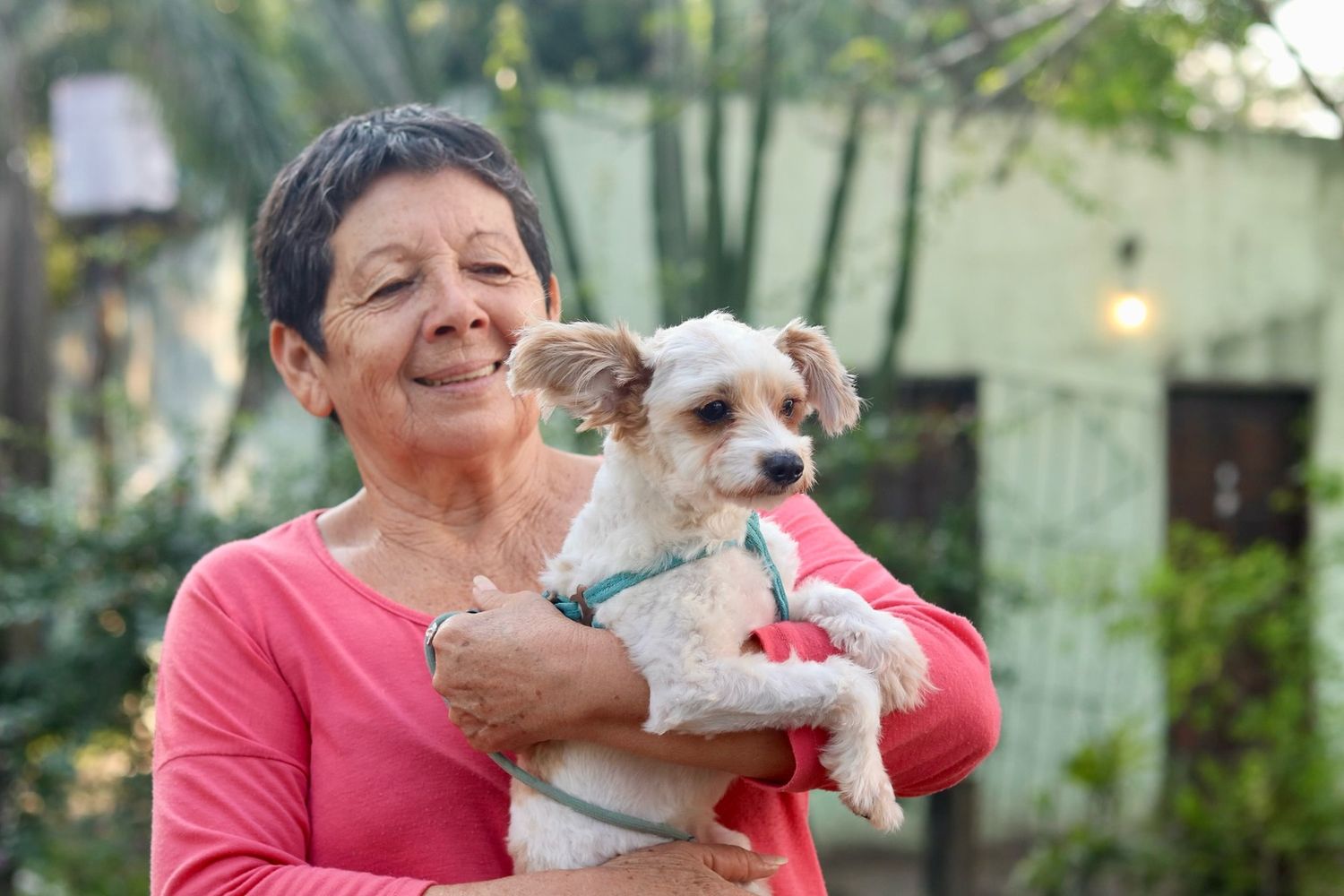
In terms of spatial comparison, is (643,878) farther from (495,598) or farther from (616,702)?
(495,598)

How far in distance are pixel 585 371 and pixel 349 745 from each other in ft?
2.60

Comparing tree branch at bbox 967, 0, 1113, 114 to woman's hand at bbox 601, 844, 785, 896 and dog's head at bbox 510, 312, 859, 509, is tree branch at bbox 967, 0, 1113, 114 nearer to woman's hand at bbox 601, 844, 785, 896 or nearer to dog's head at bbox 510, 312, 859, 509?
dog's head at bbox 510, 312, 859, 509

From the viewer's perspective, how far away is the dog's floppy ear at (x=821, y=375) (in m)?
2.28

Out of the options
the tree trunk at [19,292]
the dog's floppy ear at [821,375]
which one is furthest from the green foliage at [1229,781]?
the tree trunk at [19,292]

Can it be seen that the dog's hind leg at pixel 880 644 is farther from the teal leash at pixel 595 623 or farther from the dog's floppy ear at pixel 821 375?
the dog's floppy ear at pixel 821 375

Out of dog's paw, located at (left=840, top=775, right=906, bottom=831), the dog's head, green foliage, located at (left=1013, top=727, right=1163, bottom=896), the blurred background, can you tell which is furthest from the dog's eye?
green foliage, located at (left=1013, top=727, right=1163, bottom=896)

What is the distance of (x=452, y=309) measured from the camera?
7.82 ft

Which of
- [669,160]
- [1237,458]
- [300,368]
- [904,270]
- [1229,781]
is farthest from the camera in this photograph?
[1237,458]

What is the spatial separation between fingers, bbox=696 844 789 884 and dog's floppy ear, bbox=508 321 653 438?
0.72 metres

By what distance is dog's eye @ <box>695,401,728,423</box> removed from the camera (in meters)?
2.12

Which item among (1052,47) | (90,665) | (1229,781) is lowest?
(1229,781)

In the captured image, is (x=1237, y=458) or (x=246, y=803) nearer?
(x=246, y=803)

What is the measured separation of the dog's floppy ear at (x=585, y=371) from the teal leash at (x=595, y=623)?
0.25 metres

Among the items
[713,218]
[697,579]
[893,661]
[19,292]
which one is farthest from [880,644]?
[19,292]
